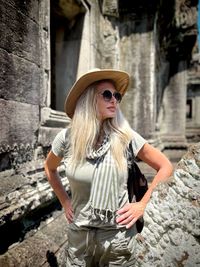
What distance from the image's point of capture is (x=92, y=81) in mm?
1667

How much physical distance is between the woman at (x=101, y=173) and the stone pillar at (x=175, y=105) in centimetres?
727

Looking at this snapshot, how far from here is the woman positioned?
1.51 m

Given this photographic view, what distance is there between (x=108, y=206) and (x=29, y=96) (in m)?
1.49

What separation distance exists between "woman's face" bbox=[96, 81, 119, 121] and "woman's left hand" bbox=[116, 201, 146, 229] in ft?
1.77

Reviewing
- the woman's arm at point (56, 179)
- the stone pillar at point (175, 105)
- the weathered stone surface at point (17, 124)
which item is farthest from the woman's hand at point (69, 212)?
the stone pillar at point (175, 105)

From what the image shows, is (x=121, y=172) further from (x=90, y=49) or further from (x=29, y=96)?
(x=90, y=49)

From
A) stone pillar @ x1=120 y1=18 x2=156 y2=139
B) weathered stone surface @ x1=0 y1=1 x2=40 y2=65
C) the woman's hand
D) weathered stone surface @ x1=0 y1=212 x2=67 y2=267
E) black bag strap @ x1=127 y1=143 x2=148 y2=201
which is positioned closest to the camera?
black bag strap @ x1=127 y1=143 x2=148 y2=201

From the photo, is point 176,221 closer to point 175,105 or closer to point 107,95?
point 107,95

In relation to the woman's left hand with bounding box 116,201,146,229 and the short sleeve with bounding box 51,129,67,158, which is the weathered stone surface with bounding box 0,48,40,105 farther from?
the woman's left hand with bounding box 116,201,146,229

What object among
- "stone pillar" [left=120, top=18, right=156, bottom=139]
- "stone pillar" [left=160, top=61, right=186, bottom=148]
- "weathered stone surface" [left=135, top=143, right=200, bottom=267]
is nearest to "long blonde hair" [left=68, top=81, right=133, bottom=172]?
"weathered stone surface" [left=135, top=143, right=200, bottom=267]

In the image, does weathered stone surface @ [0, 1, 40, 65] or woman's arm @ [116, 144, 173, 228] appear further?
weathered stone surface @ [0, 1, 40, 65]

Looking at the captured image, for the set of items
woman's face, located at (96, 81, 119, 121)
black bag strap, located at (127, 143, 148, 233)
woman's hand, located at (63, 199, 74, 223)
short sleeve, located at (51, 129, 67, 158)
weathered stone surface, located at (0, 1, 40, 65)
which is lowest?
woman's hand, located at (63, 199, 74, 223)

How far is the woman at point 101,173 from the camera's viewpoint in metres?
1.51

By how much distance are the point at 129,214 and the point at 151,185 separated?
8.4 inches
